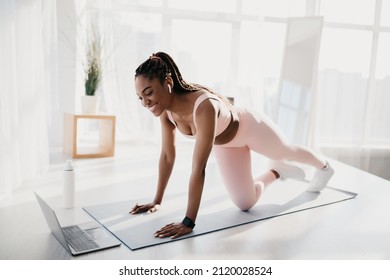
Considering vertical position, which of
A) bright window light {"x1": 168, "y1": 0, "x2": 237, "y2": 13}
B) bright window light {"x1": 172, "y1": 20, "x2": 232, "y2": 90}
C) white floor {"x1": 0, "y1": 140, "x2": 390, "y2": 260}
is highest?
bright window light {"x1": 168, "y1": 0, "x2": 237, "y2": 13}

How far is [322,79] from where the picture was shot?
4660mm

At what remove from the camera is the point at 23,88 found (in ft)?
8.28

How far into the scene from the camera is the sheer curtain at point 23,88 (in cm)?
219

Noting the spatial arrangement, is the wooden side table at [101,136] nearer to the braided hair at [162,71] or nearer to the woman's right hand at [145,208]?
the woman's right hand at [145,208]

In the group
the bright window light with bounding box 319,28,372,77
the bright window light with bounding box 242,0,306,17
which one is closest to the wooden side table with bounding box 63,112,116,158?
the bright window light with bounding box 242,0,306,17

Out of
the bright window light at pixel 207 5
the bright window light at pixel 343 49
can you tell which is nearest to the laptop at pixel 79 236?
the bright window light at pixel 207 5

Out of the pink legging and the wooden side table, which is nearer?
the pink legging

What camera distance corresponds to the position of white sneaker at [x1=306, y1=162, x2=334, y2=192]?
8.27 ft

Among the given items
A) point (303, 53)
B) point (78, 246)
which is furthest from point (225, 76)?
point (78, 246)

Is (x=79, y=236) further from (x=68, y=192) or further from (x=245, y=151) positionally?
(x=245, y=151)

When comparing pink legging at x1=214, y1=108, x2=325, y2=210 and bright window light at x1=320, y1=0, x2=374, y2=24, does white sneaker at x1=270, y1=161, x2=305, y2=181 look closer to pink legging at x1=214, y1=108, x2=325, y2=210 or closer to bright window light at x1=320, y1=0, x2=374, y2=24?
pink legging at x1=214, y1=108, x2=325, y2=210

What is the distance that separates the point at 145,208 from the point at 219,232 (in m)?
0.43

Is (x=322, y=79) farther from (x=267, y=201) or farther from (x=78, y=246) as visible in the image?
(x=78, y=246)

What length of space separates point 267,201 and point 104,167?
4.61ft
